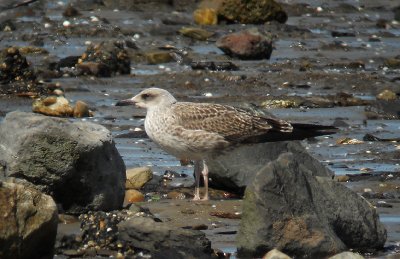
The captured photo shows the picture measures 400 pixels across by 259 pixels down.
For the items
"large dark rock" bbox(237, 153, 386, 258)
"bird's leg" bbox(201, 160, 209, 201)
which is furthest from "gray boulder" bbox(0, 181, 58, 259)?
"bird's leg" bbox(201, 160, 209, 201)

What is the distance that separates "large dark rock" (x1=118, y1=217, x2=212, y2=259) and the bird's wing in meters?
2.38

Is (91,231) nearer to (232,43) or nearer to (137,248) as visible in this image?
(137,248)

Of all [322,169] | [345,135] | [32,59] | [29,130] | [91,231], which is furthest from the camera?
[32,59]

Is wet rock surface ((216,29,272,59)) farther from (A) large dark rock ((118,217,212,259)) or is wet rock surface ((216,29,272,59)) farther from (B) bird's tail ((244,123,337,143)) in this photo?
(A) large dark rock ((118,217,212,259))

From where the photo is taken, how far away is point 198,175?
29.3 feet

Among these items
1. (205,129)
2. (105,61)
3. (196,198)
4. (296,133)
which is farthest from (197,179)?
(105,61)

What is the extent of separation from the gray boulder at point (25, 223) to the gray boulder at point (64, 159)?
92 cm

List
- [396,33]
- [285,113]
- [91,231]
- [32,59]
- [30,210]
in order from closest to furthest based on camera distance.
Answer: [30,210] → [91,231] → [285,113] → [32,59] → [396,33]

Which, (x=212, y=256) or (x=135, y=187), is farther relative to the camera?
(x=135, y=187)

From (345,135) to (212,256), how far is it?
16.1 ft

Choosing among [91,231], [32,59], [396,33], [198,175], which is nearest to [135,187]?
[198,175]

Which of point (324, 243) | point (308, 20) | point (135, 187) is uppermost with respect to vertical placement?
point (324, 243)

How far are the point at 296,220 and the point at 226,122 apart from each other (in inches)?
98.1

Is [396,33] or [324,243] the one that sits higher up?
[324,243]
